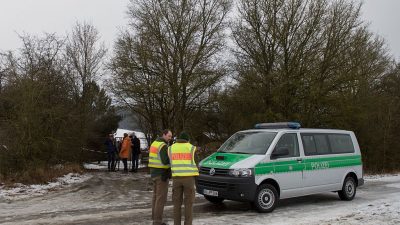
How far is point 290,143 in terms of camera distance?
1138 cm

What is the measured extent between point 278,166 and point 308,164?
1.08m

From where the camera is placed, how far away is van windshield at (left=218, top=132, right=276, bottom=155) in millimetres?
11065

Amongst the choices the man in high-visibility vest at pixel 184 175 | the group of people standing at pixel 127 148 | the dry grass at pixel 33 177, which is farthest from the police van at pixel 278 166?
the group of people standing at pixel 127 148

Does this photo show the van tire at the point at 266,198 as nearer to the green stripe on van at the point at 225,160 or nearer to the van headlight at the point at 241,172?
the van headlight at the point at 241,172

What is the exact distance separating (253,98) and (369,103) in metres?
6.07

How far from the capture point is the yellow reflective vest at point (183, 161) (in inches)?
330

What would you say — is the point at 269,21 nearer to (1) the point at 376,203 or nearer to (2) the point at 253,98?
(2) the point at 253,98

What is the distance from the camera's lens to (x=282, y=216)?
10.1 metres

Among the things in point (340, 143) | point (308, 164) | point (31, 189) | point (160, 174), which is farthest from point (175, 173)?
point (31, 189)

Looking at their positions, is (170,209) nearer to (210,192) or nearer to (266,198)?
(210,192)

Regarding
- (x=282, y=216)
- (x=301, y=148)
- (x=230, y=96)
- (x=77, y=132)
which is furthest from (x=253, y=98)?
(x=282, y=216)

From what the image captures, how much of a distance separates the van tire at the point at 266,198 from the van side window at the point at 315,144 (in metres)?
1.56

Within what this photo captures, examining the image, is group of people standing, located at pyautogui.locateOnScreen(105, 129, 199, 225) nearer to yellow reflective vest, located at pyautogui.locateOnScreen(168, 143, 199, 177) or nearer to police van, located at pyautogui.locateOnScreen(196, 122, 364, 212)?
yellow reflective vest, located at pyautogui.locateOnScreen(168, 143, 199, 177)

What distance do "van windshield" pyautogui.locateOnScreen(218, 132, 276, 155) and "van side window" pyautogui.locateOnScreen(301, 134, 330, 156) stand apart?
99 cm
